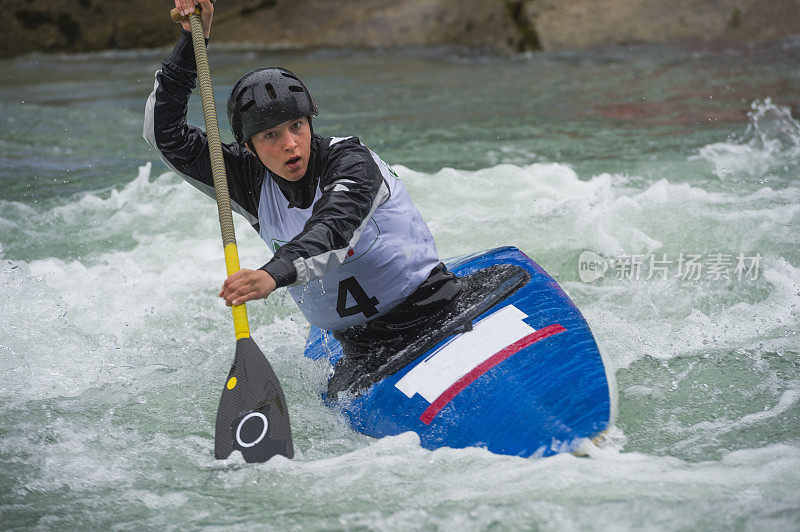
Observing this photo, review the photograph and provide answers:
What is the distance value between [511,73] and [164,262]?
18.7 feet

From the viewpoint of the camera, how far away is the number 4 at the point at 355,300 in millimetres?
2857

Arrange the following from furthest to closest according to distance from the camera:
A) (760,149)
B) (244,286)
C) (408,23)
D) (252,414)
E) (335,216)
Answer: (408,23) → (760,149) → (252,414) → (335,216) → (244,286)

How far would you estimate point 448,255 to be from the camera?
4898 mm

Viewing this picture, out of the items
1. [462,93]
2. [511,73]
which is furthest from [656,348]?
[511,73]

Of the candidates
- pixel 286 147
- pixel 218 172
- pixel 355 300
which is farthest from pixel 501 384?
pixel 218 172

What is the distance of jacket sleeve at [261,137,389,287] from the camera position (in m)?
2.38

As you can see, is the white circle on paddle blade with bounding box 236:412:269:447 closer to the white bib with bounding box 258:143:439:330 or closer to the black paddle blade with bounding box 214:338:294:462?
the black paddle blade with bounding box 214:338:294:462

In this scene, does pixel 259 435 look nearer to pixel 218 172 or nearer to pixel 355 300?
pixel 355 300

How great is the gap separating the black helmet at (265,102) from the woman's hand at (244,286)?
0.61 m

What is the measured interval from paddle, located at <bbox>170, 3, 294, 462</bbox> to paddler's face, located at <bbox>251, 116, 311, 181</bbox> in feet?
0.49

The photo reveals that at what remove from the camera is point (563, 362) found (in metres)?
2.74

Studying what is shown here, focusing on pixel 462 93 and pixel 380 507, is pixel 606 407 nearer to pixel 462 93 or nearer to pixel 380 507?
pixel 380 507

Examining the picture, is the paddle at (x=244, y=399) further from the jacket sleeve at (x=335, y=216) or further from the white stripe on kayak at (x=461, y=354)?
the white stripe on kayak at (x=461, y=354)

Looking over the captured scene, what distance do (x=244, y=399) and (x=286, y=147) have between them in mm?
815
